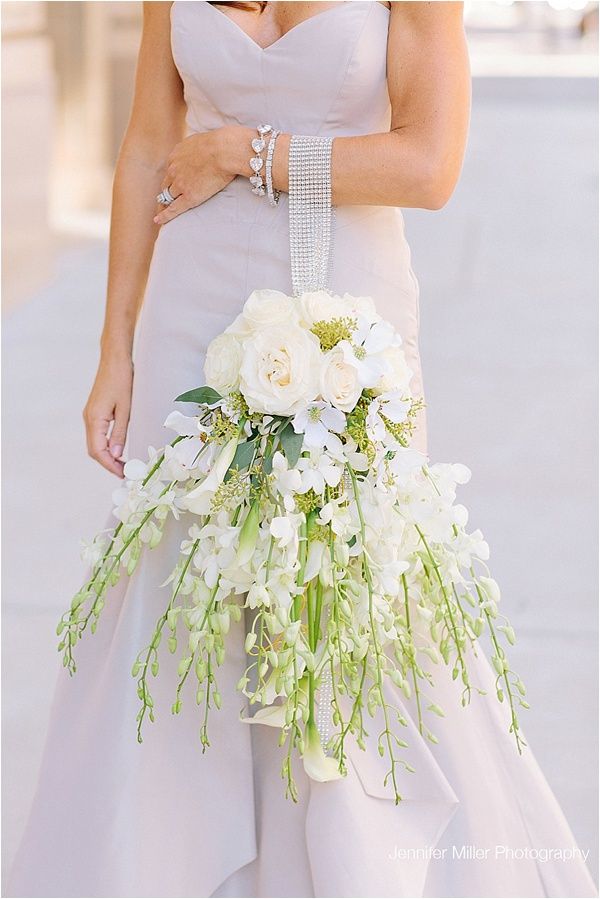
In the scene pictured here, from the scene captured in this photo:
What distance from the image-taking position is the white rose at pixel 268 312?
1.59 m

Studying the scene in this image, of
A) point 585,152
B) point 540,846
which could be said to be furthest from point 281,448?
point 585,152

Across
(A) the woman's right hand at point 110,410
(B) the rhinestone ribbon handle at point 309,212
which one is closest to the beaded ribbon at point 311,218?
(B) the rhinestone ribbon handle at point 309,212

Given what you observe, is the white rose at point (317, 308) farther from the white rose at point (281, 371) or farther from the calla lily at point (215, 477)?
the calla lily at point (215, 477)

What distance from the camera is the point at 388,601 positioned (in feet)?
5.30

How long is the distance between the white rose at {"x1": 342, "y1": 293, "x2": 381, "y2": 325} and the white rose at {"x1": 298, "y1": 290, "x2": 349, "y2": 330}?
12 mm

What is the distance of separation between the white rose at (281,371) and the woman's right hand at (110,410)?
48cm

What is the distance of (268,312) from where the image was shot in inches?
62.8

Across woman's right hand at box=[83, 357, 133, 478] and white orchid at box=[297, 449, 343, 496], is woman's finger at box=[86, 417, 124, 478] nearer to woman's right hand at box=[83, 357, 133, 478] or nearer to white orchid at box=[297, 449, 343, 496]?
woman's right hand at box=[83, 357, 133, 478]

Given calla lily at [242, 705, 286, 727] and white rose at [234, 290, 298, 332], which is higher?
white rose at [234, 290, 298, 332]

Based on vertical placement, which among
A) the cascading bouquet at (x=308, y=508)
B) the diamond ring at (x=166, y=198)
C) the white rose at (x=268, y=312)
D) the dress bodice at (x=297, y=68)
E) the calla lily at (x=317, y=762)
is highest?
the dress bodice at (x=297, y=68)

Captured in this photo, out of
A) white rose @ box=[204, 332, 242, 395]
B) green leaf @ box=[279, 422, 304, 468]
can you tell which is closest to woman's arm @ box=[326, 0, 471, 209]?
white rose @ box=[204, 332, 242, 395]

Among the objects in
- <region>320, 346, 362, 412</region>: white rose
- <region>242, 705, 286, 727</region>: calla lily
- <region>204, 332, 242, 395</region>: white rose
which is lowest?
<region>242, 705, 286, 727</region>: calla lily

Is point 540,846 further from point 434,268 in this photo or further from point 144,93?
point 434,268

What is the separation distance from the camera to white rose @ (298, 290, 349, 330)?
1.59 metres
